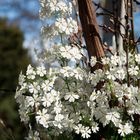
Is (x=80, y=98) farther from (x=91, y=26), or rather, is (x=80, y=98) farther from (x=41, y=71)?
(x=91, y=26)

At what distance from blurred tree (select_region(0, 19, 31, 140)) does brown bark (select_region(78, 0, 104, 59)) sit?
4.25m

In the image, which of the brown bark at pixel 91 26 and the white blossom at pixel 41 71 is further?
the brown bark at pixel 91 26

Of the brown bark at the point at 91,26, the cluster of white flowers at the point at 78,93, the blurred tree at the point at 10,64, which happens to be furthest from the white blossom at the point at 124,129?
the blurred tree at the point at 10,64

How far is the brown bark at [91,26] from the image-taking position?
1.61 metres

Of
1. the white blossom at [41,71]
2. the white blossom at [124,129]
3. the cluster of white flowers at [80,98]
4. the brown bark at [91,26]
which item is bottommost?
the white blossom at [124,129]

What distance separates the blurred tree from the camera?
6.00m

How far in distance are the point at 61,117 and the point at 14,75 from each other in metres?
5.01

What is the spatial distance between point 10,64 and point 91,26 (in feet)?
16.2

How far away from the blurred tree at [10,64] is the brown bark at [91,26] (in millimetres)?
4254

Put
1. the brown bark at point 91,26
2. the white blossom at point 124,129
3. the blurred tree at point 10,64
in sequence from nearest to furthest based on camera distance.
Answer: the white blossom at point 124,129
the brown bark at point 91,26
the blurred tree at point 10,64

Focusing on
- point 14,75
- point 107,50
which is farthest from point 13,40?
point 107,50

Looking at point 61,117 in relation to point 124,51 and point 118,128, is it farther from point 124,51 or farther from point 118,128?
point 124,51

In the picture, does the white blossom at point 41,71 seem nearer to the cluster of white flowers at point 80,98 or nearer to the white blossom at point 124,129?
the cluster of white flowers at point 80,98

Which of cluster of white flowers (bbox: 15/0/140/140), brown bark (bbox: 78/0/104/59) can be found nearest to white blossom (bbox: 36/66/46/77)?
cluster of white flowers (bbox: 15/0/140/140)
